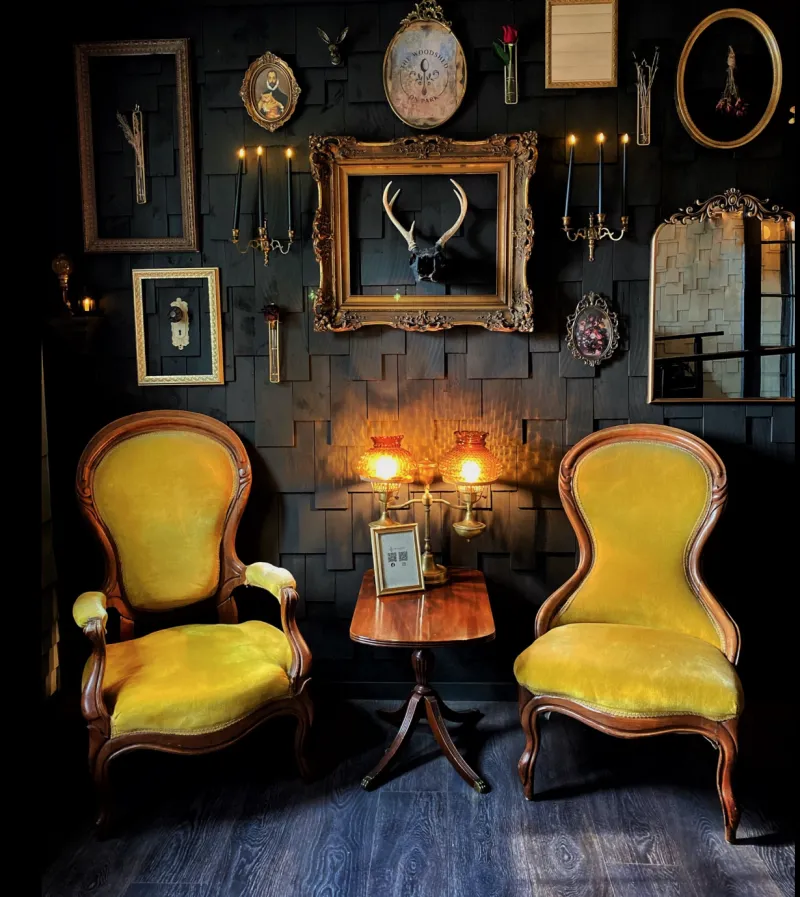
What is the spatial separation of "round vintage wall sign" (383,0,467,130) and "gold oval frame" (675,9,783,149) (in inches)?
31.2

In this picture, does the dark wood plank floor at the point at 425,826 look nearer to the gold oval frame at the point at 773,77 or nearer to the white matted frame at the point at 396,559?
the white matted frame at the point at 396,559

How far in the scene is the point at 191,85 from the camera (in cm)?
287

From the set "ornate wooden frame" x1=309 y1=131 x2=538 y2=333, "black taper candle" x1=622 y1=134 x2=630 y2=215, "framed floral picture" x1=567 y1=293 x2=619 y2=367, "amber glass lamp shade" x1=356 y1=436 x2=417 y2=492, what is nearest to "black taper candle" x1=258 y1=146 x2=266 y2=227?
"ornate wooden frame" x1=309 y1=131 x2=538 y2=333

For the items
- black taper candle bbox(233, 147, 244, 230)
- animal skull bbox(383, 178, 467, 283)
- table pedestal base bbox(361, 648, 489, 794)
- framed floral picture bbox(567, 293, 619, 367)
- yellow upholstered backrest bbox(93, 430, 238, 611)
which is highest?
black taper candle bbox(233, 147, 244, 230)

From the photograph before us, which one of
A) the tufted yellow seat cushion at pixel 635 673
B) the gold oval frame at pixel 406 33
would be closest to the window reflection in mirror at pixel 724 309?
the gold oval frame at pixel 406 33

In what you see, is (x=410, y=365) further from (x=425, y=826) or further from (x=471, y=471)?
(x=425, y=826)

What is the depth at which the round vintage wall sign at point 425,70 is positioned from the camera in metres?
2.77

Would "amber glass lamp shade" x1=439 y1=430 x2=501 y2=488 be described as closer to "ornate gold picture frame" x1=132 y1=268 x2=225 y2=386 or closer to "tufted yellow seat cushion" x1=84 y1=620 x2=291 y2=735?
"tufted yellow seat cushion" x1=84 y1=620 x2=291 y2=735

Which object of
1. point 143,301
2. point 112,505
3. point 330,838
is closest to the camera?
point 330,838

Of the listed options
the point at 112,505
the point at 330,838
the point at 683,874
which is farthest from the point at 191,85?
the point at 683,874

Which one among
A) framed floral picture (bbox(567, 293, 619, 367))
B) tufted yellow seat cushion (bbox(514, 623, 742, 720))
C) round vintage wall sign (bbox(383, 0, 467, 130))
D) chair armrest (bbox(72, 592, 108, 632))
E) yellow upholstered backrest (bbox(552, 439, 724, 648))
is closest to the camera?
tufted yellow seat cushion (bbox(514, 623, 742, 720))

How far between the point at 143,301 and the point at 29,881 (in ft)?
9.27

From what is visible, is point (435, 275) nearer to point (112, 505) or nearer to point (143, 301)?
point (143, 301)

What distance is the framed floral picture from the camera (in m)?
2.90
